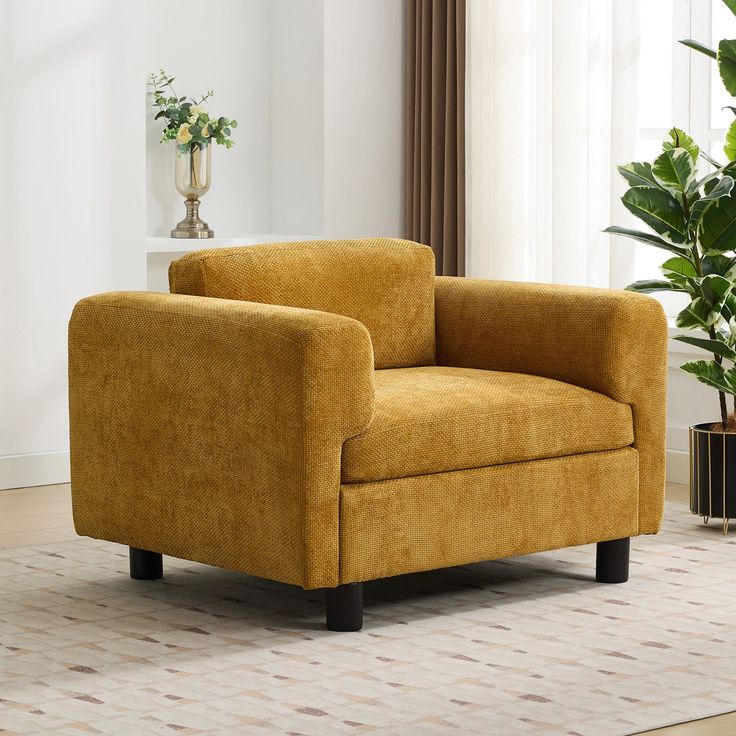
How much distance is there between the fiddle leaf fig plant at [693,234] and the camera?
3744 millimetres

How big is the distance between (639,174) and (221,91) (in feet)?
6.51

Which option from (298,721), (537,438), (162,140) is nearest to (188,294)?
(537,438)

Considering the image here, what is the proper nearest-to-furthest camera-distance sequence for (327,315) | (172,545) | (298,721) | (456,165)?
1. (298,721)
2. (327,315)
3. (172,545)
4. (456,165)

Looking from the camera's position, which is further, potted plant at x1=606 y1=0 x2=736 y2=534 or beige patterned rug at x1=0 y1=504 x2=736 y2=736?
potted plant at x1=606 y1=0 x2=736 y2=534

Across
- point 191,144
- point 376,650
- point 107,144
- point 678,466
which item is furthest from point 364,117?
point 376,650

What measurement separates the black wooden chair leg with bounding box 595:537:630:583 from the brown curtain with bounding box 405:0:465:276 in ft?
6.57

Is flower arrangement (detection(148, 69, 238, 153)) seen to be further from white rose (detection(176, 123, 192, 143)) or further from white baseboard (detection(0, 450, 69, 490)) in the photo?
white baseboard (detection(0, 450, 69, 490))

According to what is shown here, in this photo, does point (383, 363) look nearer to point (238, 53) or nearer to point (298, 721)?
point (298, 721)

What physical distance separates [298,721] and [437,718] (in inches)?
8.7

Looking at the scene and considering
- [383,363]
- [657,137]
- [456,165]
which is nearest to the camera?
[383,363]

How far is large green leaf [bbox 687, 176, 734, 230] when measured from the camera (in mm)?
3633

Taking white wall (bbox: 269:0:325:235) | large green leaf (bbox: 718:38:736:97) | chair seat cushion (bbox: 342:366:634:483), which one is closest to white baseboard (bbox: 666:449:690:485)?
large green leaf (bbox: 718:38:736:97)

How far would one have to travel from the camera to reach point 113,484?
10.5 ft

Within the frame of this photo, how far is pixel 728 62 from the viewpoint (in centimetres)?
385
